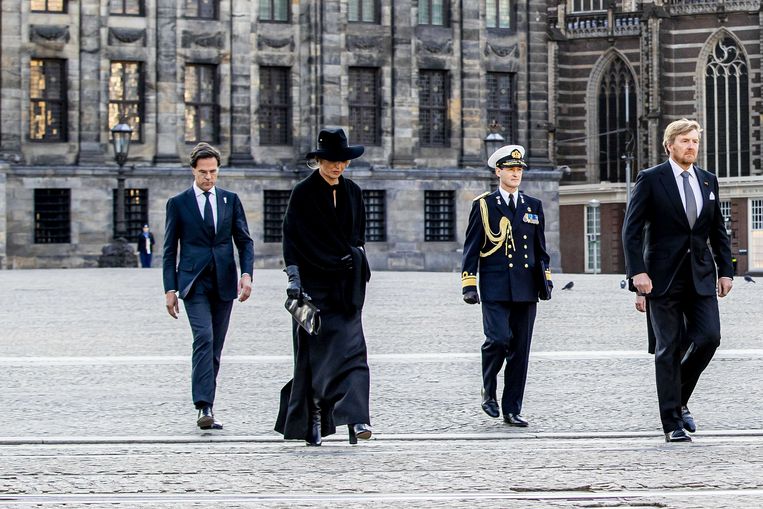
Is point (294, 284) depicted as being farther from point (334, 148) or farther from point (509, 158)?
point (509, 158)

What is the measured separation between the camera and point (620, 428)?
10.5 m

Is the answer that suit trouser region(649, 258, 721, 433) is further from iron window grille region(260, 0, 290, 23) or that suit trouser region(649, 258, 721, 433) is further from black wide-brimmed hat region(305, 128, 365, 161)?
iron window grille region(260, 0, 290, 23)

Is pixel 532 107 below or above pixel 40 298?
above

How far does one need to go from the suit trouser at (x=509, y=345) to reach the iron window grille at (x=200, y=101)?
128 feet

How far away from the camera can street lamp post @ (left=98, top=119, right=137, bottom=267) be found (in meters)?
41.4

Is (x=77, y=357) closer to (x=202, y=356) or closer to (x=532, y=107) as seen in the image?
(x=202, y=356)

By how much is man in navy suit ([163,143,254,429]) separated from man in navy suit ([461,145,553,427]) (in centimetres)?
155

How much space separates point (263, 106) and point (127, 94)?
4.19m

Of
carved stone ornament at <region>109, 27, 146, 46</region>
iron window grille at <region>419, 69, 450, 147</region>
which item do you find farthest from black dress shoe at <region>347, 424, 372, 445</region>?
iron window grille at <region>419, 69, 450, 147</region>

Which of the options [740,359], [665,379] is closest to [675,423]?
[665,379]

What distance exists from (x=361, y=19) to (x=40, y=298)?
25196mm

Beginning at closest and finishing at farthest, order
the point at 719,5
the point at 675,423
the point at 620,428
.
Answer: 1. the point at 675,423
2. the point at 620,428
3. the point at 719,5

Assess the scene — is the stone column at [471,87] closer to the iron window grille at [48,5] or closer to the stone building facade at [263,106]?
the stone building facade at [263,106]

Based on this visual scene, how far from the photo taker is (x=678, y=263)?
9852mm
